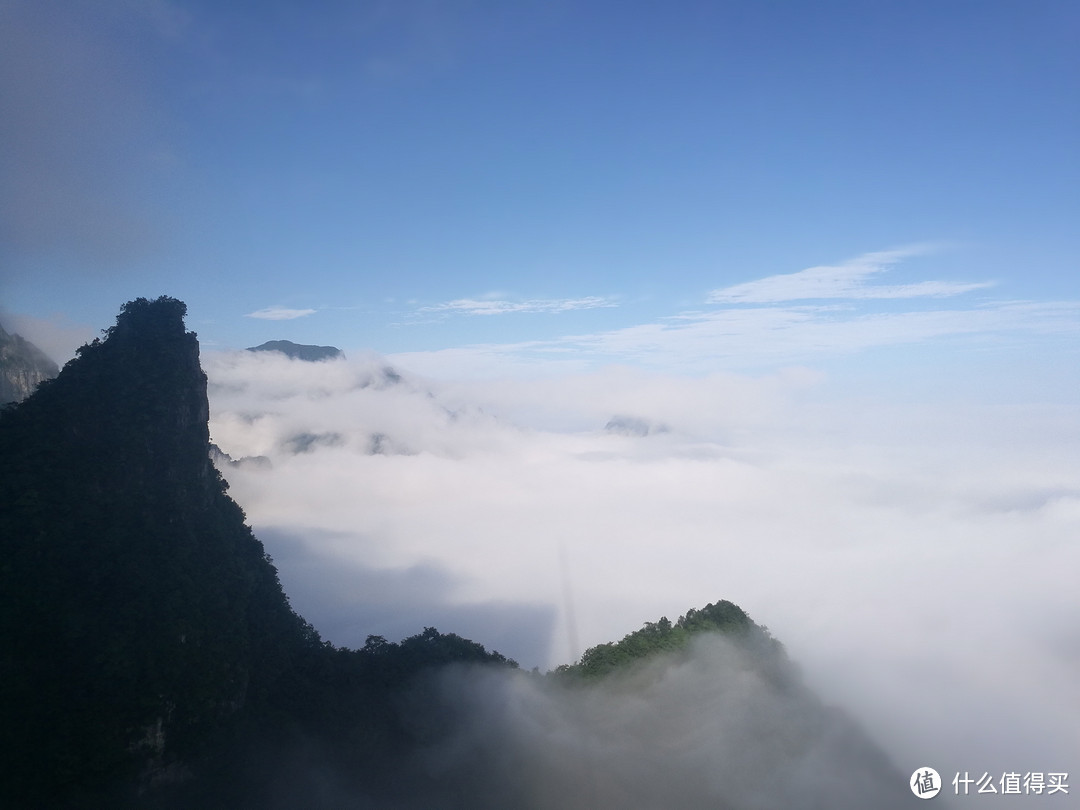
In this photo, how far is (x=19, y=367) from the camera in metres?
52.3

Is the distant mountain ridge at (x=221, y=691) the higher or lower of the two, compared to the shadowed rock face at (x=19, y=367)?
lower

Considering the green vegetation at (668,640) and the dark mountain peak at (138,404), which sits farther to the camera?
the green vegetation at (668,640)

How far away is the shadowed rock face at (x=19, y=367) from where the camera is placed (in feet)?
164

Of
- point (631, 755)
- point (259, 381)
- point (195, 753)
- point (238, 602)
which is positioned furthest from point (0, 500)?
point (259, 381)

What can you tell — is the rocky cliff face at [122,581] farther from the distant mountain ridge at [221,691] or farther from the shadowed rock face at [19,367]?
the shadowed rock face at [19,367]

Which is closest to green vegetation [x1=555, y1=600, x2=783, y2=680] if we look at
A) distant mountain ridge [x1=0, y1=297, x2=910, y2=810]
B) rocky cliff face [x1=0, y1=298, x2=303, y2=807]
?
distant mountain ridge [x1=0, y1=297, x2=910, y2=810]

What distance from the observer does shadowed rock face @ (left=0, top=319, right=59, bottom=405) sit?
4994cm

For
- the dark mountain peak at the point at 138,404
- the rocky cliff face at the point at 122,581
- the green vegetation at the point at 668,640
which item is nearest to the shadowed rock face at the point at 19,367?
the dark mountain peak at the point at 138,404

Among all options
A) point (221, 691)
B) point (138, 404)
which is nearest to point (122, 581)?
point (221, 691)

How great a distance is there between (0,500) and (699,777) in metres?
37.0

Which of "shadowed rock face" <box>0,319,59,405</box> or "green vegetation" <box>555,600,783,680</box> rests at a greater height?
"shadowed rock face" <box>0,319,59,405</box>

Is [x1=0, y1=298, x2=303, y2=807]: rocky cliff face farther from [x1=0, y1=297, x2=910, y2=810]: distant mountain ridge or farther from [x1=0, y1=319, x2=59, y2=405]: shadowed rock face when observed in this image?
[x1=0, y1=319, x2=59, y2=405]: shadowed rock face

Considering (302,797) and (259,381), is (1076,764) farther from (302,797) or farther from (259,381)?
(259,381)

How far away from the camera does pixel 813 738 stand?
39.6m
